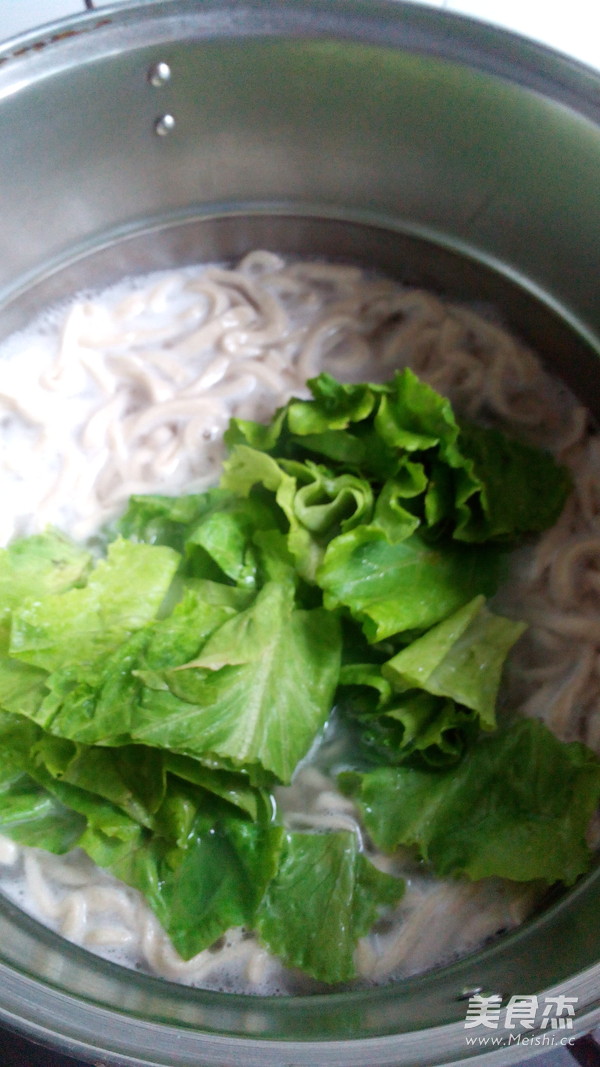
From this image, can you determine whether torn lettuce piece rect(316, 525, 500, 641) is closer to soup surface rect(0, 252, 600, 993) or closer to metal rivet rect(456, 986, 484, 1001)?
soup surface rect(0, 252, 600, 993)

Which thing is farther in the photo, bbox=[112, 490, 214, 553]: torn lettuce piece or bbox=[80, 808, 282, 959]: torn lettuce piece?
bbox=[112, 490, 214, 553]: torn lettuce piece

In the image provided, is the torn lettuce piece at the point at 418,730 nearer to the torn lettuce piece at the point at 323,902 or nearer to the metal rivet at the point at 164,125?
the torn lettuce piece at the point at 323,902

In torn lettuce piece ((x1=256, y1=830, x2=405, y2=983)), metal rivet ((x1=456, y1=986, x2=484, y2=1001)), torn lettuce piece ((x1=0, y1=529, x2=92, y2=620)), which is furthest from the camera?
torn lettuce piece ((x1=0, y1=529, x2=92, y2=620))

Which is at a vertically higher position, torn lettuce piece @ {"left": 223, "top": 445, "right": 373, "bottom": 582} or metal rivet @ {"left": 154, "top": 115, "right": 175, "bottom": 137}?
metal rivet @ {"left": 154, "top": 115, "right": 175, "bottom": 137}

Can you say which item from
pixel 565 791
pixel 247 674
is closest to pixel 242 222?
pixel 247 674

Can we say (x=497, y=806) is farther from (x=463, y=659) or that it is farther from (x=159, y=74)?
(x=159, y=74)

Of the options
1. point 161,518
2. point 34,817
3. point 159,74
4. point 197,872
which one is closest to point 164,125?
point 159,74

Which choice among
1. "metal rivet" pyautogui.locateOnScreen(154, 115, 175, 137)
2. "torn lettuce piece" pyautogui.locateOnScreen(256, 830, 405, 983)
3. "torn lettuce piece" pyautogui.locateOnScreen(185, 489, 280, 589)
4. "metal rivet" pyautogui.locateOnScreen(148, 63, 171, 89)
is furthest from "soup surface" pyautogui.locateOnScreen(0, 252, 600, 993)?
"metal rivet" pyautogui.locateOnScreen(148, 63, 171, 89)

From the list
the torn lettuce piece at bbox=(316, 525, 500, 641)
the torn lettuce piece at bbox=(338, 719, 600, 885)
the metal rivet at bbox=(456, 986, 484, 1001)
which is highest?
the torn lettuce piece at bbox=(316, 525, 500, 641)

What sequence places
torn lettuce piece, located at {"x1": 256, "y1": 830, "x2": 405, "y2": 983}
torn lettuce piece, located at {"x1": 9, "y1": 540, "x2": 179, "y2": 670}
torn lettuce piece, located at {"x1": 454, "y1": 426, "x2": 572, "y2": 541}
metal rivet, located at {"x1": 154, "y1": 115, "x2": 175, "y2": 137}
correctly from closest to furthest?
torn lettuce piece, located at {"x1": 256, "y1": 830, "x2": 405, "y2": 983} < torn lettuce piece, located at {"x1": 9, "y1": 540, "x2": 179, "y2": 670} < torn lettuce piece, located at {"x1": 454, "y1": 426, "x2": 572, "y2": 541} < metal rivet, located at {"x1": 154, "y1": 115, "x2": 175, "y2": 137}
